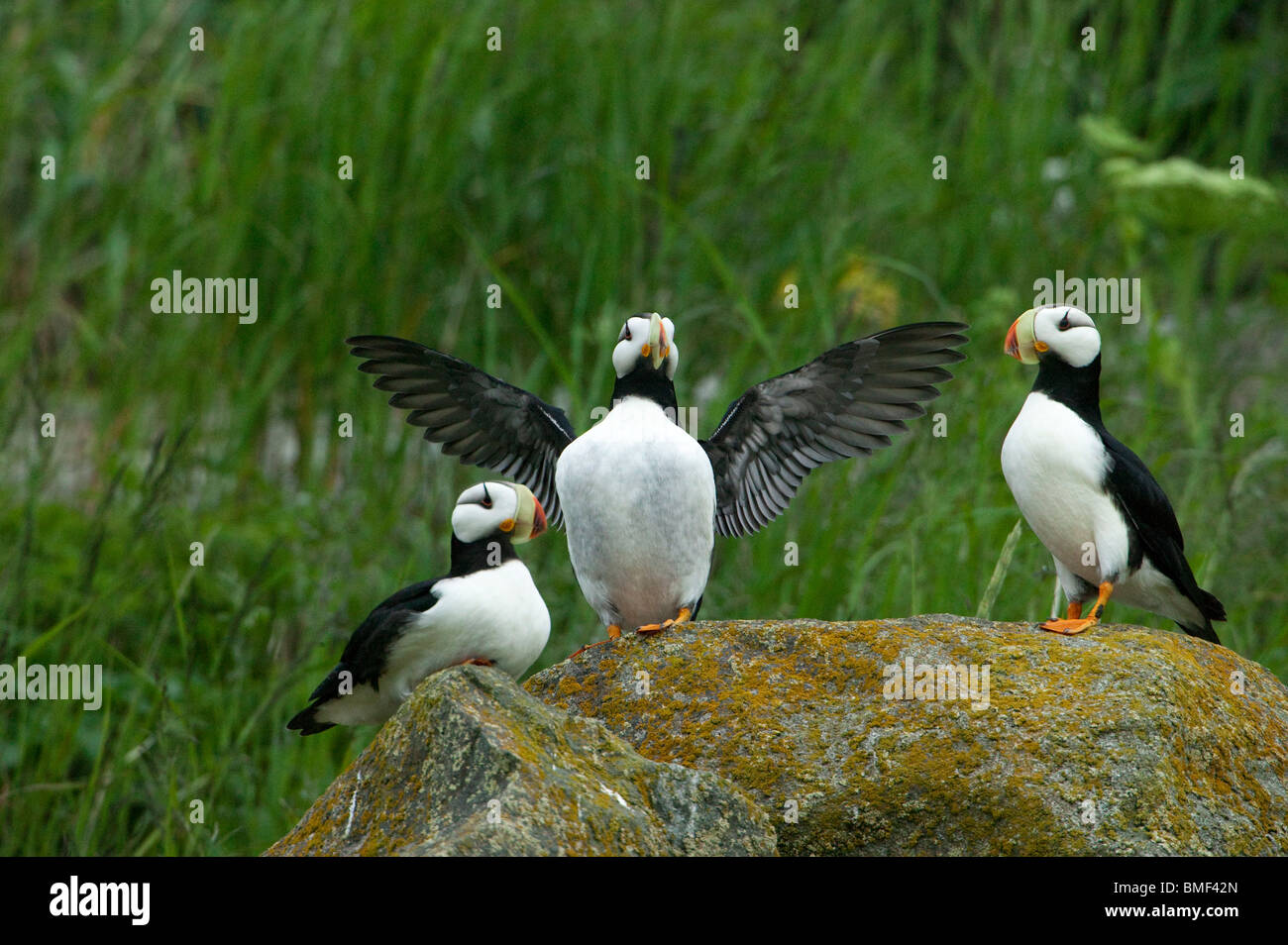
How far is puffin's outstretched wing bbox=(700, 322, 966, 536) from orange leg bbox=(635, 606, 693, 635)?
55 centimetres

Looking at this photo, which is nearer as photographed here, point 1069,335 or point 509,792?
point 509,792

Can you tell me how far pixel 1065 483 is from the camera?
14.0ft

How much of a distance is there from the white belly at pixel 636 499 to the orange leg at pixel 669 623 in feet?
0.41

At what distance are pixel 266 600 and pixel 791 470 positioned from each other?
3.32 m

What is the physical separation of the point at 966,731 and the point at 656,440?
1153 millimetres

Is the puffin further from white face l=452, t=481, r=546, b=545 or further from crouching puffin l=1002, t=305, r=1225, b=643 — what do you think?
crouching puffin l=1002, t=305, r=1225, b=643

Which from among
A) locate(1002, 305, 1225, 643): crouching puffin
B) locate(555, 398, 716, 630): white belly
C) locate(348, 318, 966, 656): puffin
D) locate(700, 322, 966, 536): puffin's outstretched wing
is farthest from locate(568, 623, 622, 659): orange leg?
locate(1002, 305, 1225, 643): crouching puffin

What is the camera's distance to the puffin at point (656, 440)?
4266 millimetres

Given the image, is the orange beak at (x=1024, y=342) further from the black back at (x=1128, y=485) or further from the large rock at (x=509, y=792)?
the large rock at (x=509, y=792)

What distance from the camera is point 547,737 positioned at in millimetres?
3684

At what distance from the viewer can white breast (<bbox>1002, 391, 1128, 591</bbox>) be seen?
425cm

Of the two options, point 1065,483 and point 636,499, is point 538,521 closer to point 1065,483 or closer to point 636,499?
point 636,499

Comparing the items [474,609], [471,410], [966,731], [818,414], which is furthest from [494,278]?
[966,731]

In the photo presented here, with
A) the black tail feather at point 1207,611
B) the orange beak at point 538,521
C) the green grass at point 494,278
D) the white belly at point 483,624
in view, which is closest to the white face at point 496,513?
the orange beak at point 538,521
